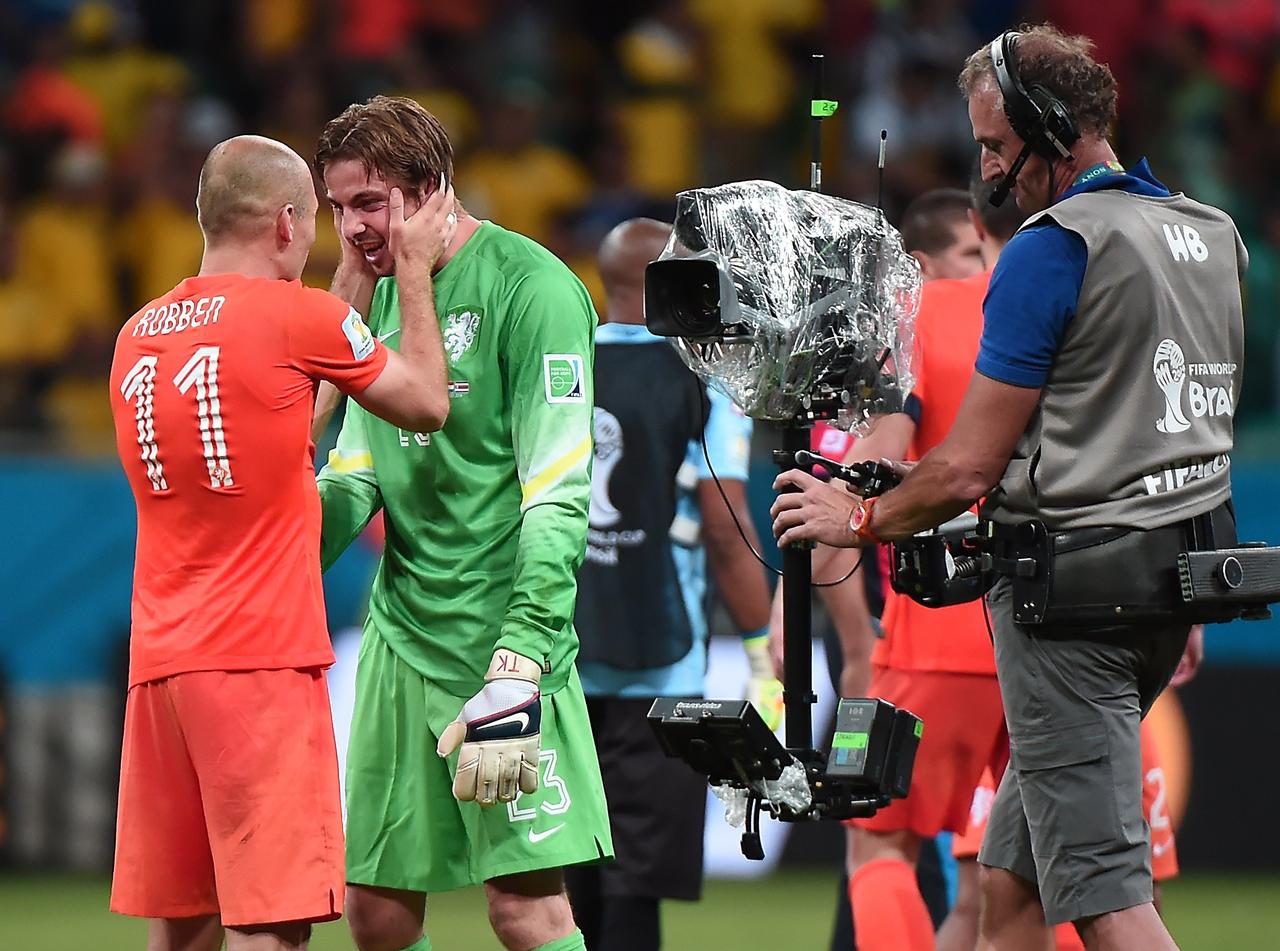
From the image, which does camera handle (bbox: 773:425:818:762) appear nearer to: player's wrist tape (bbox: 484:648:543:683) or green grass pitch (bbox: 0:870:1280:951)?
player's wrist tape (bbox: 484:648:543:683)

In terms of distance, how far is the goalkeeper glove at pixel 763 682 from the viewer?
5.94 metres

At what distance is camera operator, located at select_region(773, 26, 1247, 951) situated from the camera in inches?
161

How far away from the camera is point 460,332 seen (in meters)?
4.51

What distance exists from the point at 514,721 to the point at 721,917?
Result: 4481 mm

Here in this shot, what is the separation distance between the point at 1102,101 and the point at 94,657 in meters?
6.11

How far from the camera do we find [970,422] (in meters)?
4.18

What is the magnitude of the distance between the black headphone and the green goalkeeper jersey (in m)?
1.03

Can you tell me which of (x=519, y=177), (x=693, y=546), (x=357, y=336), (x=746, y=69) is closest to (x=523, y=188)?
(x=519, y=177)

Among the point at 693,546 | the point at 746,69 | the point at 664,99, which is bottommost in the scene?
the point at 693,546

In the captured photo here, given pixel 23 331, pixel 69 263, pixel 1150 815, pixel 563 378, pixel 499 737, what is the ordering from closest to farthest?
pixel 499 737 < pixel 563 378 < pixel 1150 815 < pixel 23 331 < pixel 69 263

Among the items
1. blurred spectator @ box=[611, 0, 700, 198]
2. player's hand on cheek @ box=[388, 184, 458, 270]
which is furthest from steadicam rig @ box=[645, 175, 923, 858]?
blurred spectator @ box=[611, 0, 700, 198]

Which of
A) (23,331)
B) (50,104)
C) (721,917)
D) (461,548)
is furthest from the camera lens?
(50,104)

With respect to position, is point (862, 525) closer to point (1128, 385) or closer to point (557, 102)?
point (1128, 385)

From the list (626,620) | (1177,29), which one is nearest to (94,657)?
(626,620)
